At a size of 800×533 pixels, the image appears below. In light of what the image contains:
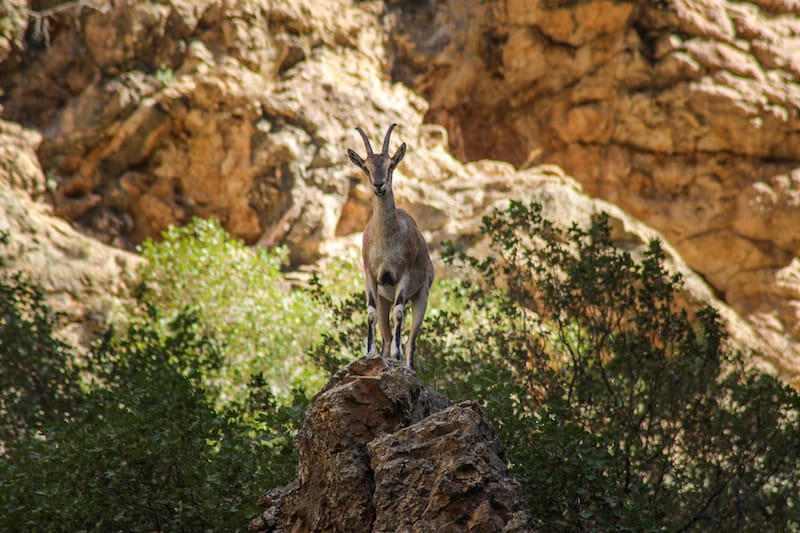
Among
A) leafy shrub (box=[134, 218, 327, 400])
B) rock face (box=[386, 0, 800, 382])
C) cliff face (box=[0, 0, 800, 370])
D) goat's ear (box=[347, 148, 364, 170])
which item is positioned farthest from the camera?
rock face (box=[386, 0, 800, 382])

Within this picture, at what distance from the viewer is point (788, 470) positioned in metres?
12.6

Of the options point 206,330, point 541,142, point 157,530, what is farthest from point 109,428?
point 541,142

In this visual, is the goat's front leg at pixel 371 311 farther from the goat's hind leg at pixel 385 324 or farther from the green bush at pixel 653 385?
the green bush at pixel 653 385

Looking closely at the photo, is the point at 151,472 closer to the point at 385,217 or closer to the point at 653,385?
the point at 385,217

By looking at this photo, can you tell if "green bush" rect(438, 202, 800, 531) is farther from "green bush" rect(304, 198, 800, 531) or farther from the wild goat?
the wild goat

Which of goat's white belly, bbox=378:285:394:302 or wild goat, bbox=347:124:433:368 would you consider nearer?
wild goat, bbox=347:124:433:368

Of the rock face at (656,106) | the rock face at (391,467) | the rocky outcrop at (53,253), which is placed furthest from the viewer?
the rock face at (656,106)

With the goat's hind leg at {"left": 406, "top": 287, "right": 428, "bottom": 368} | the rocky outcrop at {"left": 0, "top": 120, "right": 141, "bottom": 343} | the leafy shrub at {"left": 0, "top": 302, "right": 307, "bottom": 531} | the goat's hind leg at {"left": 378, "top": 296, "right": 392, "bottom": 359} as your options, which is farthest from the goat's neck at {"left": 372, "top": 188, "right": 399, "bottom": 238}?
the rocky outcrop at {"left": 0, "top": 120, "right": 141, "bottom": 343}

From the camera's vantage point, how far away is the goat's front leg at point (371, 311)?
8438 mm

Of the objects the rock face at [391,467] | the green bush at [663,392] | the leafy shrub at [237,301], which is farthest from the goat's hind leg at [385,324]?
the leafy shrub at [237,301]

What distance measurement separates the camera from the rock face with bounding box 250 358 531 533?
20.7 ft

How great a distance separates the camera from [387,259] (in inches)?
337

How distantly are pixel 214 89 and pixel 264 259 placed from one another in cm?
509

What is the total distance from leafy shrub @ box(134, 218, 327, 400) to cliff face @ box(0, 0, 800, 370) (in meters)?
2.10
